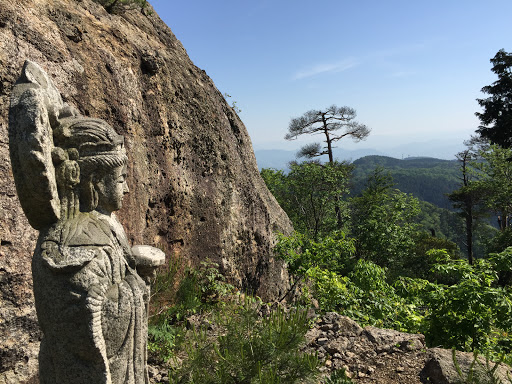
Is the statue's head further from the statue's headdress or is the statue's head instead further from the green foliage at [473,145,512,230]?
the green foliage at [473,145,512,230]

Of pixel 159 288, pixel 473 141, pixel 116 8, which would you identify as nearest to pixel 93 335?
pixel 159 288

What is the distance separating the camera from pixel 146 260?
2561 mm

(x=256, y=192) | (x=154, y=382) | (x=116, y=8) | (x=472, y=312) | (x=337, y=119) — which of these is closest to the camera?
(x=154, y=382)

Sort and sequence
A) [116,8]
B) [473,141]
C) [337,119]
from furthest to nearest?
[473,141]
[337,119]
[116,8]

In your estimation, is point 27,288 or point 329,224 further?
point 329,224

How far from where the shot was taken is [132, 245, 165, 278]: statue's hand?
101 inches

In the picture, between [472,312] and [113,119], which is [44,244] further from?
[472,312]

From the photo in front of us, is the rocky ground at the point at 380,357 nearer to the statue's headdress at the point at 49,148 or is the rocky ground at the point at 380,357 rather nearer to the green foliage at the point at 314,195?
the statue's headdress at the point at 49,148

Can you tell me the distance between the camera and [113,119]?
566 centimetres

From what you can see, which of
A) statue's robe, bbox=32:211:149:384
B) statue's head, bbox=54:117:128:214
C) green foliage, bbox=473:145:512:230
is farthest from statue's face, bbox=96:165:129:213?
green foliage, bbox=473:145:512:230

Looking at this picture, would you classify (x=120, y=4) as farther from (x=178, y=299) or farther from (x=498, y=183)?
(x=498, y=183)

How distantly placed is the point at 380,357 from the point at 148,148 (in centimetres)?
514

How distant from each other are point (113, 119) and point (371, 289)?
6.40 metres

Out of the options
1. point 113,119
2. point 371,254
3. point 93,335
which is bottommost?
point 371,254
